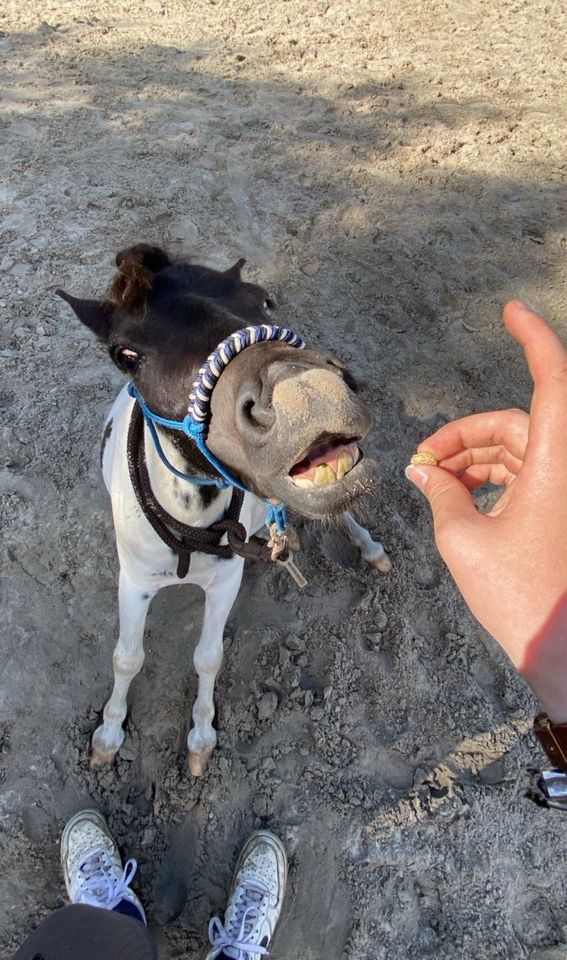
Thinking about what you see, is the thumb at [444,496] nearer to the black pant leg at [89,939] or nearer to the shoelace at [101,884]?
the black pant leg at [89,939]

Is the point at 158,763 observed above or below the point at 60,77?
below

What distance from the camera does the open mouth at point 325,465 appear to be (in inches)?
77.5

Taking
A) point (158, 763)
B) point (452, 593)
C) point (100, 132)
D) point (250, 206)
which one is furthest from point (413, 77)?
point (158, 763)

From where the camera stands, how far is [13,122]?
643cm

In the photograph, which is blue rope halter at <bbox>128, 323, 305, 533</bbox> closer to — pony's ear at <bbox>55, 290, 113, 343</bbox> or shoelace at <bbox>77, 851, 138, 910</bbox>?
pony's ear at <bbox>55, 290, 113, 343</bbox>

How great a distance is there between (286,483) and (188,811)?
2248 mm

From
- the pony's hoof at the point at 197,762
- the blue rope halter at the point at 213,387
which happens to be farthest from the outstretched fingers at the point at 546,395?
the pony's hoof at the point at 197,762

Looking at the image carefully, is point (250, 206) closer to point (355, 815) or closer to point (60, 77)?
point (60, 77)

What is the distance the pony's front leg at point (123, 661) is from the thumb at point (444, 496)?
54.0 inches

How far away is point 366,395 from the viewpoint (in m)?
5.00

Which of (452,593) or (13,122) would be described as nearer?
(452,593)

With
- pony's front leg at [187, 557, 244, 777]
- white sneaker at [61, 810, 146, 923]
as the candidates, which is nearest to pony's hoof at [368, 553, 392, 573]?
pony's front leg at [187, 557, 244, 777]

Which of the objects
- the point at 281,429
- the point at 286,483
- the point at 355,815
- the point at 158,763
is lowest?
the point at 158,763

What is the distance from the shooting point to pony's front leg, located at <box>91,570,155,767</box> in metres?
3.09
